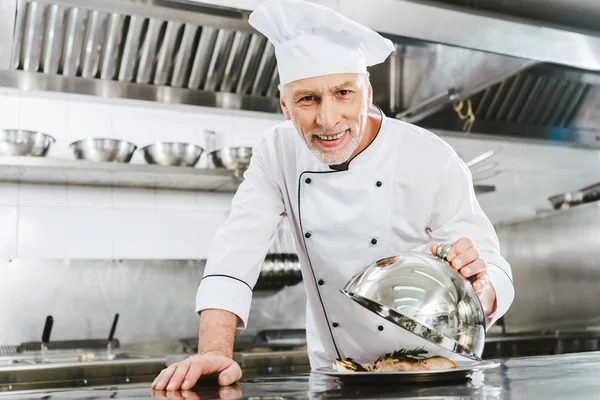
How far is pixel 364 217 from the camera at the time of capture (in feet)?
6.13

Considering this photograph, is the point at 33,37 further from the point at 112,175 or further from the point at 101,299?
the point at 101,299

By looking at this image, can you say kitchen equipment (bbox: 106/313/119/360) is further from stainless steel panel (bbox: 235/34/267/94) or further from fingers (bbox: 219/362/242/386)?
fingers (bbox: 219/362/242/386)

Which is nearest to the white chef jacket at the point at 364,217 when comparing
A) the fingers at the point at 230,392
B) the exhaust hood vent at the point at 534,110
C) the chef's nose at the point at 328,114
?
the chef's nose at the point at 328,114

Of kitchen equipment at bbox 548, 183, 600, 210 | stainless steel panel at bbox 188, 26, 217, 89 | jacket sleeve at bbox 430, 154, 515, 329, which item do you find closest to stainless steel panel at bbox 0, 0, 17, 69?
stainless steel panel at bbox 188, 26, 217, 89

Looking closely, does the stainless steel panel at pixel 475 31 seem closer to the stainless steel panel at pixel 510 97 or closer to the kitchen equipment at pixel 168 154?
the kitchen equipment at pixel 168 154

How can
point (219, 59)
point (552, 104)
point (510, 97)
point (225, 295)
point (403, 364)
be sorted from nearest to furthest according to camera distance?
point (403, 364) → point (225, 295) → point (219, 59) → point (510, 97) → point (552, 104)

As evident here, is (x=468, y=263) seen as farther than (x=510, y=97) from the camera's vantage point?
No

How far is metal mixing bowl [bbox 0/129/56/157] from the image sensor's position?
3.38 m

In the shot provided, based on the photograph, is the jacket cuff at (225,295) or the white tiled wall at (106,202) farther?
the white tiled wall at (106,202)

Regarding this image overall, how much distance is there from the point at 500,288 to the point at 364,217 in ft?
1.48

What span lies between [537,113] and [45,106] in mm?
3487

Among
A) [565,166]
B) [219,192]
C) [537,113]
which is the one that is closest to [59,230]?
[219,192]

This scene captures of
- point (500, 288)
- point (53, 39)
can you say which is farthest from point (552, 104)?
point (500, 288)

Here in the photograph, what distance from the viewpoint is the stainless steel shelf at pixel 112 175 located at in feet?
11.2
